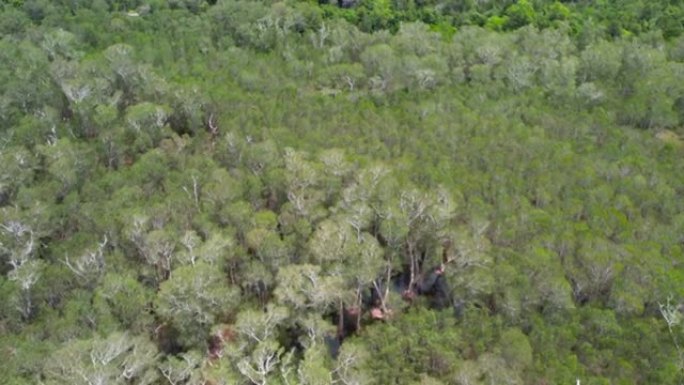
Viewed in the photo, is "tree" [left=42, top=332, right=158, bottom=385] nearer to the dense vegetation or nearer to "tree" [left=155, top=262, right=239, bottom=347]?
the dense vegetation

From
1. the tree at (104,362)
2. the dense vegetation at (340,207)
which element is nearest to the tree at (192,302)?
the dense vegetation at (340,207)

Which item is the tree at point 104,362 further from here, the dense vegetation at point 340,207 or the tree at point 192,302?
the tree at point 192,302

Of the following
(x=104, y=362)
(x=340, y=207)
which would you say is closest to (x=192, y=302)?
(x=104, y=362)

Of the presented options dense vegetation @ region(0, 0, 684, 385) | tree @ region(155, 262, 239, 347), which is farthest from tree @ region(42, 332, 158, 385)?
tree @ region(155, 262, 239, 347)

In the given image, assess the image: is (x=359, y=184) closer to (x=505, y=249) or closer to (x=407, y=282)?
(x=407, y=282)

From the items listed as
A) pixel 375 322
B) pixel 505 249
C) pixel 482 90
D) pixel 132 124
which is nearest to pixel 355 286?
pixel 375 322

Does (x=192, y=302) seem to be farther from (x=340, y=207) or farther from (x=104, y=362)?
(x=340, y=207)

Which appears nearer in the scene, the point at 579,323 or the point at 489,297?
the point at 579,323

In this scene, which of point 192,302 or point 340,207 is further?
point 340,207

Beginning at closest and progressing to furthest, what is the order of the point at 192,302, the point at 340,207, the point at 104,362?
the point at 104,362, the point at 192,302, the point at 340,207
